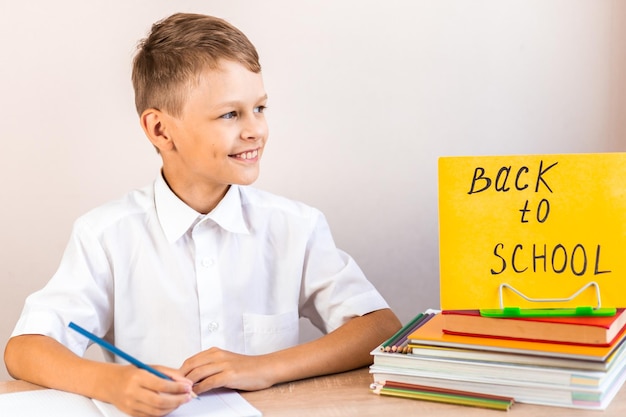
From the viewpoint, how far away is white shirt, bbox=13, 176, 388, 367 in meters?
1.34

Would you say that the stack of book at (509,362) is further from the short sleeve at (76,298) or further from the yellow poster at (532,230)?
the short sleeve at (76,298)

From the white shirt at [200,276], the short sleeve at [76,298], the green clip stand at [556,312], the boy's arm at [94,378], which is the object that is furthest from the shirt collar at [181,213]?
the green clip stand at [556,312]

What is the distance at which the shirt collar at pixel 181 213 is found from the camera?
1.34 metres

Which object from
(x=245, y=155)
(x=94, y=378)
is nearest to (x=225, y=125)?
(x=245, y=155)

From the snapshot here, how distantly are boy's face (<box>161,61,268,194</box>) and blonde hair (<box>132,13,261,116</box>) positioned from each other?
2 cm

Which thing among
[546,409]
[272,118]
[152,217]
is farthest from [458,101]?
[546,409]

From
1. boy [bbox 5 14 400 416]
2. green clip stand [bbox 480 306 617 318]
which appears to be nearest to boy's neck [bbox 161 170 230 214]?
boy [bbox 5 14 400 416]

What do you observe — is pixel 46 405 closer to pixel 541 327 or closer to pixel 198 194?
pixel 198 194

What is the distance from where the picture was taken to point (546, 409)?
3.26 ft

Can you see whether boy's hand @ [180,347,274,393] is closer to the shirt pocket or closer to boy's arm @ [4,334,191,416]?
boy's arm @ [4,334,191,416]

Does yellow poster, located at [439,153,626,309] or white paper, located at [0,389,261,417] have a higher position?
yellow poster, located at [439,153,626,309]

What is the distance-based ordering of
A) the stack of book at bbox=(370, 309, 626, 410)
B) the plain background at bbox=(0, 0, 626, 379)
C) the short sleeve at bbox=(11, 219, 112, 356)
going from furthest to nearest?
1. the plain background at bbox=(0, 0, 626, 379)
2. the short sleeve at bbox=(11, 219, 112, 356)
3. the stack of book at bbox=(370, 309, 626, 410)

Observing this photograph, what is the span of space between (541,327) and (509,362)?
0.19 ft

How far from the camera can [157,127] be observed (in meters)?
1.35
